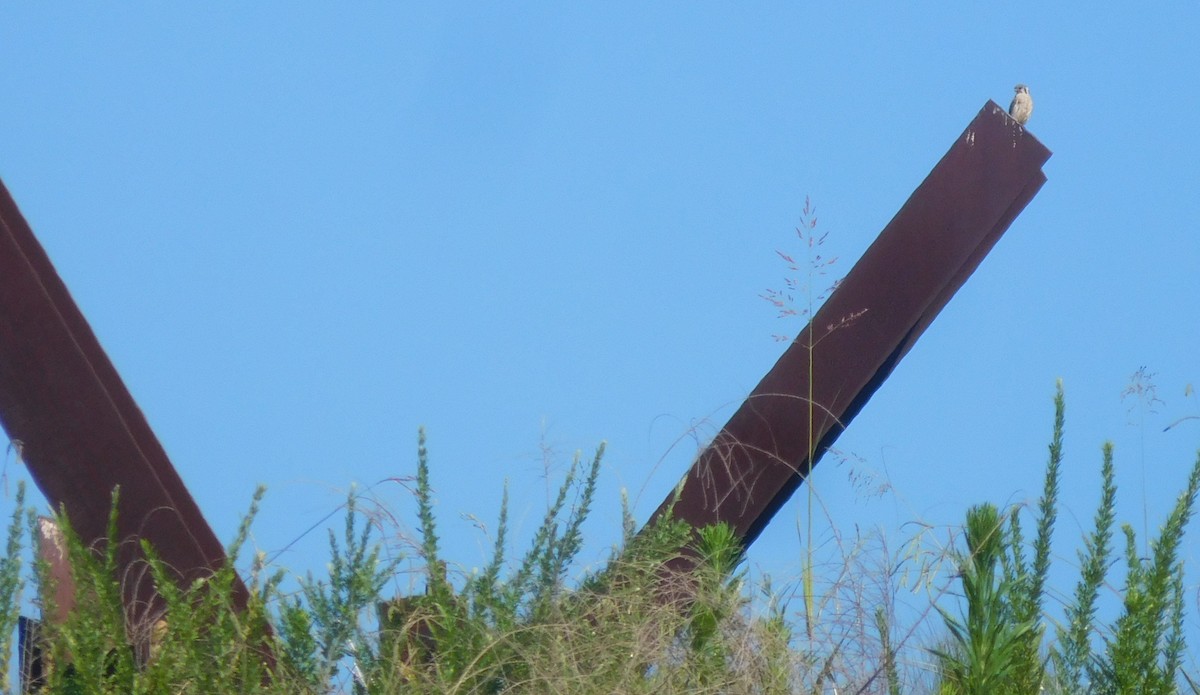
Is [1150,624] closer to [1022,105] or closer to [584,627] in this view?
[584,627]

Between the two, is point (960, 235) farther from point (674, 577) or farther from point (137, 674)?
point (137, 674)

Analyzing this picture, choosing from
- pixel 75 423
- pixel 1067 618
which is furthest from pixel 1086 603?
pixel 75 423

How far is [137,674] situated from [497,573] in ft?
2.45

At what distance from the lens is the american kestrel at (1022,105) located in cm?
626

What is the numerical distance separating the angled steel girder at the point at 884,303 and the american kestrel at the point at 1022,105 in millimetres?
3575

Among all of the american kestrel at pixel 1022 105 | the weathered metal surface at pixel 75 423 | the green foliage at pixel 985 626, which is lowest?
the weathered metal surface at pixel 75 423

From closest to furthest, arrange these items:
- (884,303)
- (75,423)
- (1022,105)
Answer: (75,423), (884,303), (1022,105)

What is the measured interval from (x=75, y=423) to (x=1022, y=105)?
5.19 meters

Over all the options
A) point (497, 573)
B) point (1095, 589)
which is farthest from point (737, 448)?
point (1095, 589)

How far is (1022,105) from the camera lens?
21.3 feet

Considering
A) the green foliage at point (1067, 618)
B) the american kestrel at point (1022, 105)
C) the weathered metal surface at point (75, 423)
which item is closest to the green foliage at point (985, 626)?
the green foliage at point (1067, 618)

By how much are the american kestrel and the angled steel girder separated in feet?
11.7

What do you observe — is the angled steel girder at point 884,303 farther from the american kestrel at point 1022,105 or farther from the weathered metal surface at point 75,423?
the american kestrel at point 1022,105

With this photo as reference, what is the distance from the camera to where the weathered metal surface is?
2518 millimetres
